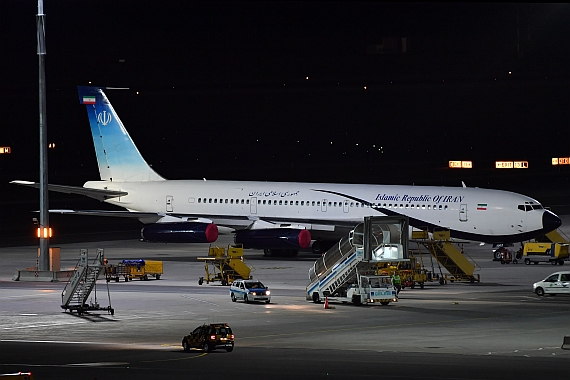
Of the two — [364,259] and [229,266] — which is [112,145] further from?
[364,259]

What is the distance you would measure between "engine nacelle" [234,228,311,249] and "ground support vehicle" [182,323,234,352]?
3025 centimetres

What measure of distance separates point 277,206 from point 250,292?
70.3ft

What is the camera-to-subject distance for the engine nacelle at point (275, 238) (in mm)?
61094

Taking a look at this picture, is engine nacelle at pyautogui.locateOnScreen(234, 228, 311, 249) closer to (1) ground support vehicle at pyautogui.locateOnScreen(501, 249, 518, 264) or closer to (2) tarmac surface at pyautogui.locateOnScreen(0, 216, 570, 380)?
(2) tarmac surface at pyautogui.locateOnScreen(0, 216, 570, 380)

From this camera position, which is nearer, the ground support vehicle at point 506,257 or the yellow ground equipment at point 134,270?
the yellow ground equipment at point 134,270

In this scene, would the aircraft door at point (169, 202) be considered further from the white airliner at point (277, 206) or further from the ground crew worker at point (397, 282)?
the ground crew worker at point (397, 282)

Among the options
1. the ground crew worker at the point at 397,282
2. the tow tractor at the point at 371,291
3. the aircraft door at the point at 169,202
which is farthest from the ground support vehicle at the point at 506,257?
the aircraft door at the point at 169,202

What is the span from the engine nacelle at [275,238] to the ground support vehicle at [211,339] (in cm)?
3025

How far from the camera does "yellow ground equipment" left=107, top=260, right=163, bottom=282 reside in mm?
→ 53375

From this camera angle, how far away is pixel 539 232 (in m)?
60.9

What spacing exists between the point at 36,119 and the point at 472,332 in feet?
520

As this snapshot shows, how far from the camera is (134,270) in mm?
53781

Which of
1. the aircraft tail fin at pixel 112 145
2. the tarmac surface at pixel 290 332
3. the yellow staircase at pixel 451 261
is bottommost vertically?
the tarmac surface at pixel 290 332

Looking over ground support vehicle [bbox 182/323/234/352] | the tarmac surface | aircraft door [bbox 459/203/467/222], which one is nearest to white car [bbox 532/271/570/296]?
the tarmac surface
